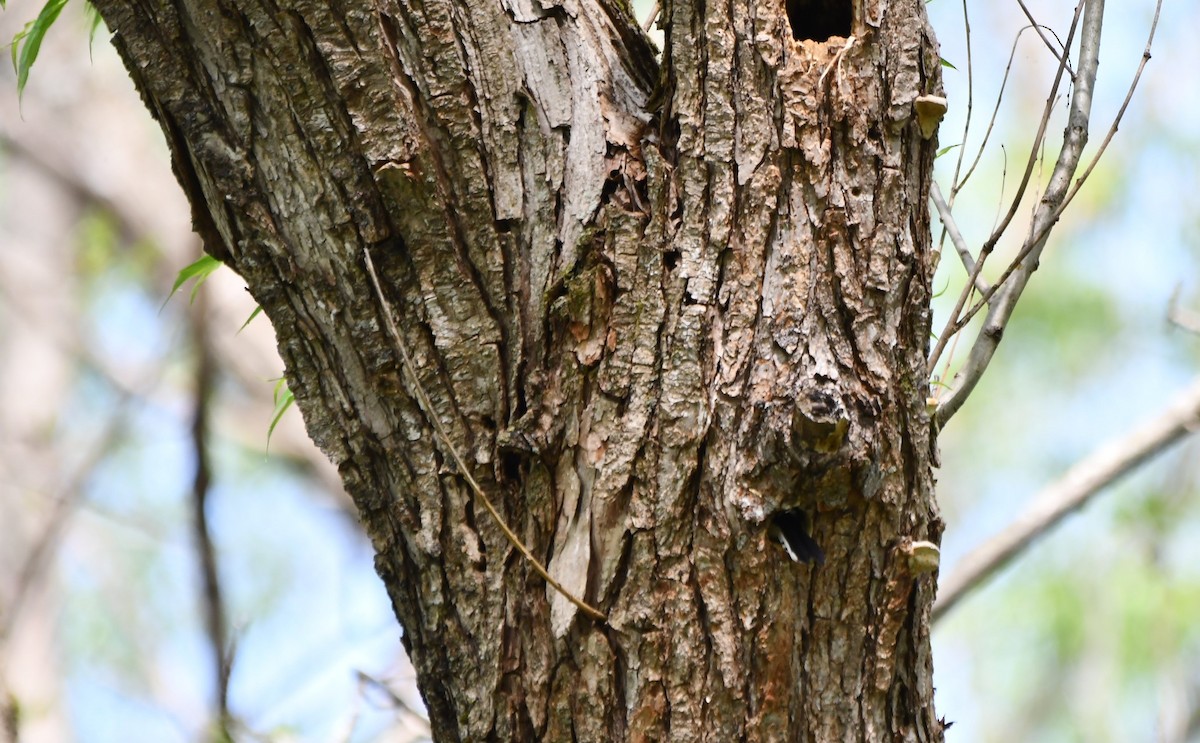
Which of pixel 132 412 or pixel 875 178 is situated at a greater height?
pixel 132 412

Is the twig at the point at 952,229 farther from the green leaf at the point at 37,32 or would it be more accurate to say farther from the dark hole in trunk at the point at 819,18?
the green leaf at the point at 37,32

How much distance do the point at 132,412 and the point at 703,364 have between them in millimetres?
2412

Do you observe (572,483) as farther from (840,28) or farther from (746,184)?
(840,28)

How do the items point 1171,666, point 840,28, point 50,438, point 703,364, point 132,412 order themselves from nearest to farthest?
1. point 703,364
2. point 840,28
3. point 132,412
4. point 1171,666
5. point 50,438

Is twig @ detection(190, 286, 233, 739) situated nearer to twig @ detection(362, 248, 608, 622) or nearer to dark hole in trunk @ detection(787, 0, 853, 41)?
twig @ detection(362, 248, 608, 622)

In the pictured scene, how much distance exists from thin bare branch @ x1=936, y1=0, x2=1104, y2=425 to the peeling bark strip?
10.0 inches

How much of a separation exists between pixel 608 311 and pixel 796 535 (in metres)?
0.34

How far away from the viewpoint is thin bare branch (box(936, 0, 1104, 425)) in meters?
1.51

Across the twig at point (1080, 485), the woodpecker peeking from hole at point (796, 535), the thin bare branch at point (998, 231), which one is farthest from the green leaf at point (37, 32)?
the twig at point (1080, 485)

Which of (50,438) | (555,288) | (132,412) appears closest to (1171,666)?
(132,412)

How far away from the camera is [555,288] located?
1.30 metres

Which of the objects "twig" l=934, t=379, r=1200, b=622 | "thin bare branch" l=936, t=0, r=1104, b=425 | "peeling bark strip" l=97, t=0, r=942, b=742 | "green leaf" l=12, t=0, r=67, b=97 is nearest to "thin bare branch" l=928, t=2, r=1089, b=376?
Result: "thin bare branch" l=936, t=0, r=1104, b=425

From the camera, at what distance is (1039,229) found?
5.01 feet

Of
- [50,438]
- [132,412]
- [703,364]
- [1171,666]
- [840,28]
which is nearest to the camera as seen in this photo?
[703,364]
